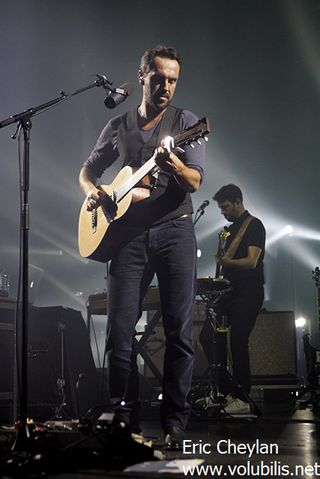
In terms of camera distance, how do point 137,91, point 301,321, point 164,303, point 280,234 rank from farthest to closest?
point 280,234 < point 301,321 < point 137,91 < point 164,303

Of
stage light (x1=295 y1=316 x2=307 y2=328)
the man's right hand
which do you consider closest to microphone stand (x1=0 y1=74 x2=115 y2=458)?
the man's right hand

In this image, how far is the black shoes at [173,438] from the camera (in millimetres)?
2424

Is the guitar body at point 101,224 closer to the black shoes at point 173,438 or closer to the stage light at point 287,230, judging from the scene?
the black shoes at point 173,438

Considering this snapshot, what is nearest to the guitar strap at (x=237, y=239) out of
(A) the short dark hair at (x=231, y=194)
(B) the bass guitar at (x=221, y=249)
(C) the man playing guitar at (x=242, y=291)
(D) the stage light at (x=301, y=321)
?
(C) the man playing guitar at (x=242, y=291)

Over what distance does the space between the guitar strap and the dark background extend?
109 inches

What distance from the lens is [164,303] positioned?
273 cm

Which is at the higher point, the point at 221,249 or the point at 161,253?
the point at 221,249

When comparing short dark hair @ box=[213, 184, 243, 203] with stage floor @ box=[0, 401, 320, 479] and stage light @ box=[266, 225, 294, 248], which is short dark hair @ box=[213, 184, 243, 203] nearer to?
stage floor @ box=[0, 401, 320, 479]

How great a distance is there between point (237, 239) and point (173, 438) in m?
2.49

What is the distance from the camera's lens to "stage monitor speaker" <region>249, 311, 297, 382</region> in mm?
6371

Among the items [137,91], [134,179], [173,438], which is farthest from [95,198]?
[137,91]

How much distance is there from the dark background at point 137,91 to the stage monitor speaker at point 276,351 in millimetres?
2794

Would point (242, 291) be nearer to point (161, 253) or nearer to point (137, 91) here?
point (161, 253)

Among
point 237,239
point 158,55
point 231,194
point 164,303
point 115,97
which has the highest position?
point 158,55
